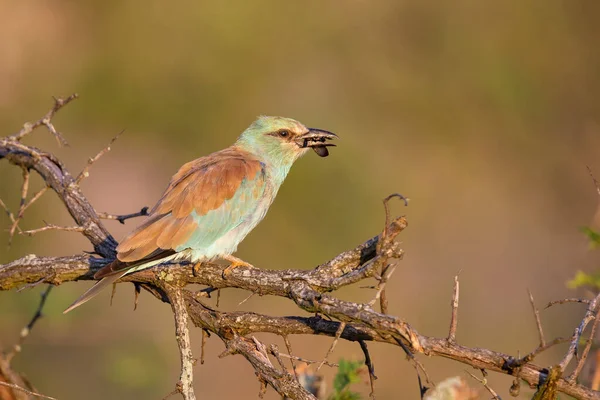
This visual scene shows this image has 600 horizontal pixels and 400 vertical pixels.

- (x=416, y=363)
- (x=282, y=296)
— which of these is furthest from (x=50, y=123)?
(x=416, y=363)

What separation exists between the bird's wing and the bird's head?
24cm

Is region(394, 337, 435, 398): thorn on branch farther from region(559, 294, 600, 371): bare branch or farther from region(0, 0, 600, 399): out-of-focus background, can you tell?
region(0, 0, 600, 399): out-of-focus background

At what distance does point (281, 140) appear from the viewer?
169 inches

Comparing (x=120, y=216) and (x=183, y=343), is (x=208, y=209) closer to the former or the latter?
(x=120, y=216)

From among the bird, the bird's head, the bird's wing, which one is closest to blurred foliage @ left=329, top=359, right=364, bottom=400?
the bird

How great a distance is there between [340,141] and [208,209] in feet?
15.2

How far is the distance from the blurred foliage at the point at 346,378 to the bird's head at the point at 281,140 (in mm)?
1438

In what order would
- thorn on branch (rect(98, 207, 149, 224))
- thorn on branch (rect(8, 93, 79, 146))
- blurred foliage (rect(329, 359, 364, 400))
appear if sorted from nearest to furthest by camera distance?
blurred foliage (rect(329, 359, 364, 400)) < thorn on branch (rect(98, 207, 149, 224)) < thorn on branch (rect(8, 93, 79, 146))

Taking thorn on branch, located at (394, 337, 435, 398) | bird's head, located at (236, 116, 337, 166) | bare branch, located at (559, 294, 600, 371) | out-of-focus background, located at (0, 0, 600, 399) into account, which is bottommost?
thorn on branch, located at (394, 337, 435, 398)

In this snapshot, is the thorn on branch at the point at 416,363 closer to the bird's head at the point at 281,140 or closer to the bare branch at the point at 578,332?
the bare branch at the point at 578,332

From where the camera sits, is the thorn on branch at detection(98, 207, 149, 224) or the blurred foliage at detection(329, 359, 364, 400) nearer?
the blurred foliage at detection(329, 359, 364, 400)

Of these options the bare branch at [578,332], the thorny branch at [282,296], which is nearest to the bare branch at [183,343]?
the thorny branch at [282,296]

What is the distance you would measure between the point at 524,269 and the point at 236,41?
396 cm

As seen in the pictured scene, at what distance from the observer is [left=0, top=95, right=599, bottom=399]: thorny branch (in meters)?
2.34
